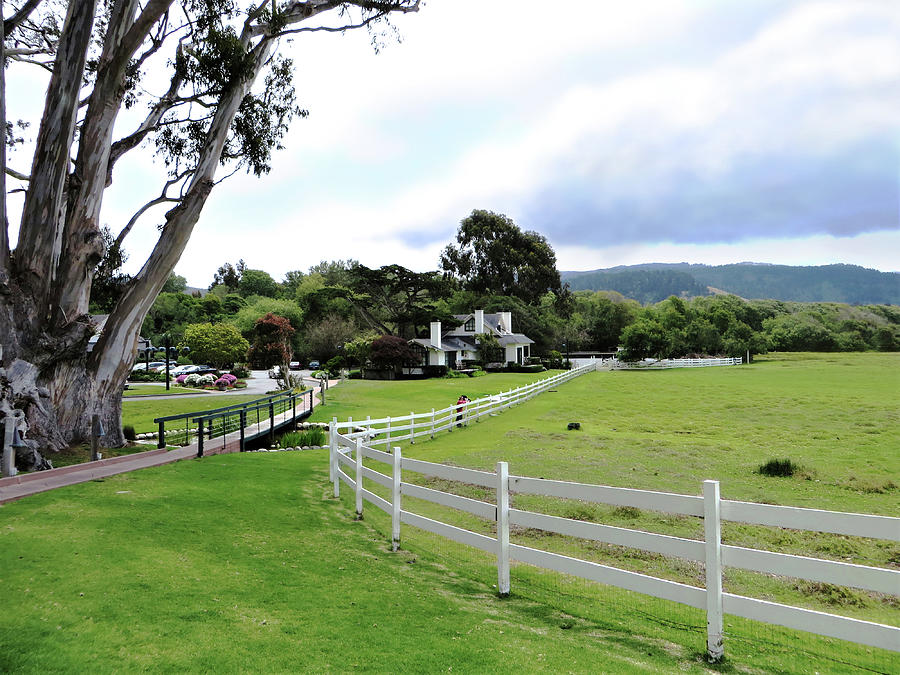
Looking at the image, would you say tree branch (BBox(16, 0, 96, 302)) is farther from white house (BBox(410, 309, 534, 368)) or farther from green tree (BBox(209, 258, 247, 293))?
green tree (BBox(209, 258, 247, 293))

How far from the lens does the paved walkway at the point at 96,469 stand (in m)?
8.88

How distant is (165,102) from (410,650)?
18.5 m

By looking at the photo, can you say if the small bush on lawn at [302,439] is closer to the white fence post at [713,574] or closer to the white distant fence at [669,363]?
the white fence post at [713,574]

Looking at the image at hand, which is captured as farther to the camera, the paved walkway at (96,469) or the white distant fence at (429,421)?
the white distant fence at (429,421)

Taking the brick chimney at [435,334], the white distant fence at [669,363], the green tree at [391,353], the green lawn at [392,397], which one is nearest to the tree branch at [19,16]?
the green lawn at [392,397]

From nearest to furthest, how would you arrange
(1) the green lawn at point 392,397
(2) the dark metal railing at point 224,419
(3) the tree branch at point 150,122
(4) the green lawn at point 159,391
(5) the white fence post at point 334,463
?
(5) the white fence post at point 334,463 < (2) the dark metal railing at point 224,419 < (3) the tree branch at point 150,122 < (1) the green lawn at point 392,397 < (4) the green lawn at point 159,391

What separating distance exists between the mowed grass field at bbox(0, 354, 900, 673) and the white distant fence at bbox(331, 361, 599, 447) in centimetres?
196

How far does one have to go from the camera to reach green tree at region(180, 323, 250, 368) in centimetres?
5175

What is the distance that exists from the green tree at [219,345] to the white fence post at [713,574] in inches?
2068

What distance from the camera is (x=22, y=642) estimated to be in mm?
3547

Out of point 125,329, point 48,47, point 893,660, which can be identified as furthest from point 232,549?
point 48,47

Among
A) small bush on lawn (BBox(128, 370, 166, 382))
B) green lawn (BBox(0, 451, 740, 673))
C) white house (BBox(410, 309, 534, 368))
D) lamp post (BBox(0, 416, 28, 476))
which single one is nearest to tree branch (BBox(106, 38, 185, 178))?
lamp post (BBox(0, 416, 28, 476))

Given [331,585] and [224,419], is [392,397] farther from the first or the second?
[331,585]

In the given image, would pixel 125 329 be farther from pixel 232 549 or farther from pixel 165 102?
pixel 232 549
